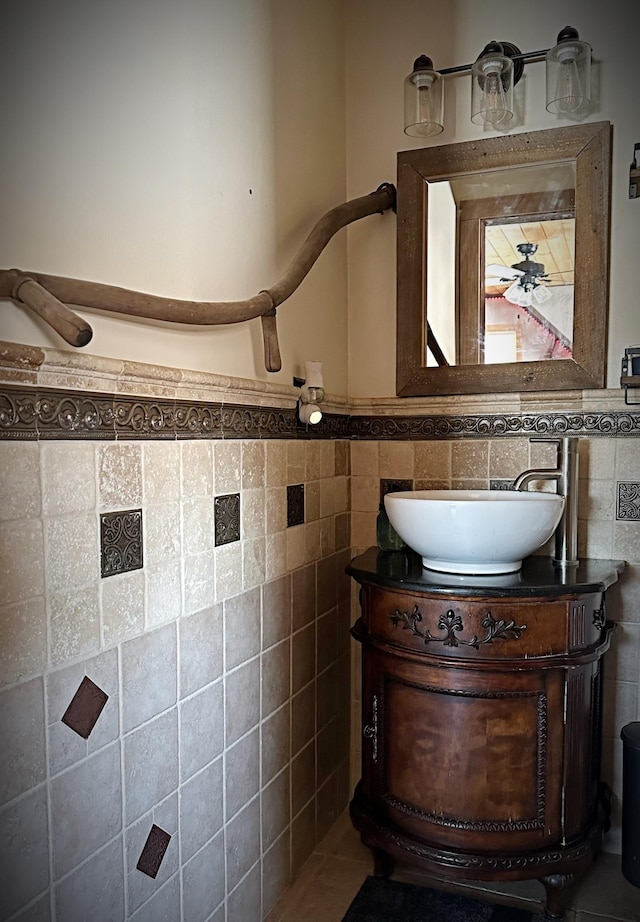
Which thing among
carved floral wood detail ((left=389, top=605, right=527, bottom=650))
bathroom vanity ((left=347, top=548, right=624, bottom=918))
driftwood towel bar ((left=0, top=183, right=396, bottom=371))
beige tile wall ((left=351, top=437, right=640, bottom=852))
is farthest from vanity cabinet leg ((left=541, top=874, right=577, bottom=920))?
driftwood towel bar ((left=0, top=183, right=396, bottom=371))

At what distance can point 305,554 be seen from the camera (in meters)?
1.75

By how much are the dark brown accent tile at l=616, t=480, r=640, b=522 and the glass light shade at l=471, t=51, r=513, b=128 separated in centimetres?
100

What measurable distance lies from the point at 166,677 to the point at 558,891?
3.39 ft

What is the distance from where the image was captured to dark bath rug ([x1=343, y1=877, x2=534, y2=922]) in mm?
1561

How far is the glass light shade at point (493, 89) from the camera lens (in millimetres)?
1749

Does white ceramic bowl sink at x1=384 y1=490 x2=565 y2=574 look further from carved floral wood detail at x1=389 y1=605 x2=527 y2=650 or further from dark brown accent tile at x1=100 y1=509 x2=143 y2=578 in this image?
dark brown accent tile at x1=100 y1=509 x2=143 y2=578

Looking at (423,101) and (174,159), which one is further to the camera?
(423,101)

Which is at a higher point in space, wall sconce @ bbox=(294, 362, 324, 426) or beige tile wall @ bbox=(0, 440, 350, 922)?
wall sconce @ bbox=(294, 362, 324, 426)

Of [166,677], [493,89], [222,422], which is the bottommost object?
[166,677]

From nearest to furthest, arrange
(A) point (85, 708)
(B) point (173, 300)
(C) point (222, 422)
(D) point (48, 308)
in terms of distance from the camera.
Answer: (D) point (48, 308)
(A) point (85, 708)
(B) point (173, 300)
(C) point (222, 422)

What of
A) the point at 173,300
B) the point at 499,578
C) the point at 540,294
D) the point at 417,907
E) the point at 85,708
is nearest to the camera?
the point at 85,708

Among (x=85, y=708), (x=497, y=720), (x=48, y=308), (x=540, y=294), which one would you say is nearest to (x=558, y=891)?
(x=497, y=720)

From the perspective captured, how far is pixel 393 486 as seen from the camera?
2.02 meters

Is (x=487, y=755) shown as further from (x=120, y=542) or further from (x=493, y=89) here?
(x=493, y=89)
